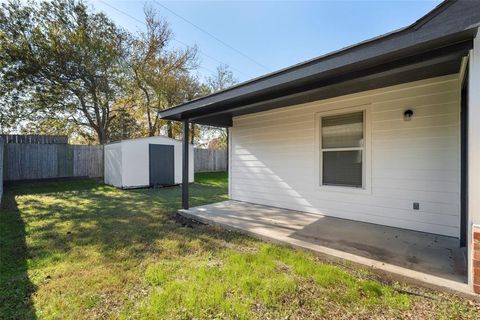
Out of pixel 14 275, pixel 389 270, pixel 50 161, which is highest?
pixel 50 161

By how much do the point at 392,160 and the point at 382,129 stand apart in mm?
525

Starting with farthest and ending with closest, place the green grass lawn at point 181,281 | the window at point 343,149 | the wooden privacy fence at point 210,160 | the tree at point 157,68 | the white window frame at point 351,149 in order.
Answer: the wooden privacy fence at point 210,160 → the tree at point 157,68 → the window at point 343,149 → the white window frame at point 351,149 → the green grass lawn at point 181,281

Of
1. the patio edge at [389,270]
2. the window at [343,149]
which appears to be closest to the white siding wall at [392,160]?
the window at [343,149]

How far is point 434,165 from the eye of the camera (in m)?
3.37

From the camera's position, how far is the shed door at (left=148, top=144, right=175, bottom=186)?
926 centimetres

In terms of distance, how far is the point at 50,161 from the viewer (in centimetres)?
957

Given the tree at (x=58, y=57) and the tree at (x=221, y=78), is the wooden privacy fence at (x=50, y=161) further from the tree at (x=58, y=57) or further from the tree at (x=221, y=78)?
the tree at (x=221, y=78)

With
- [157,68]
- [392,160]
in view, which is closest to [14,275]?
[392,160]

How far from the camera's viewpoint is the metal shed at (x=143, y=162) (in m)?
8.70

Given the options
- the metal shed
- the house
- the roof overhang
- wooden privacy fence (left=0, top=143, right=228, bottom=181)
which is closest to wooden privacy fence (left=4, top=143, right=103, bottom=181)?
wooden privacy fence (left=0, top=143, right=228, bottom=181)

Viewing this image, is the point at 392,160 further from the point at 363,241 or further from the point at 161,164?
the point at 161,164

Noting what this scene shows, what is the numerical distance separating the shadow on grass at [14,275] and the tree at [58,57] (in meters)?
9.72

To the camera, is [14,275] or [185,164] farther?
[185,164]

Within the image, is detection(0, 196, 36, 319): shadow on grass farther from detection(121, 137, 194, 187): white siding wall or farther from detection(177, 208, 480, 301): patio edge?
detection(121, 137, 194, 187): white siding wall
